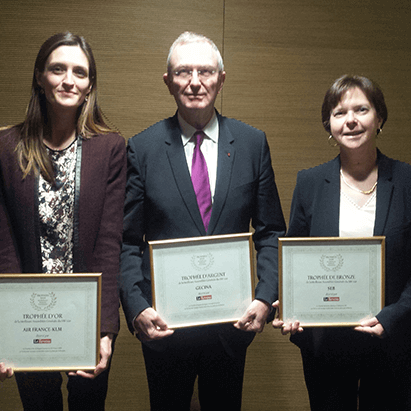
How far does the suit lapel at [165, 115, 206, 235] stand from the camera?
1657 millimetres

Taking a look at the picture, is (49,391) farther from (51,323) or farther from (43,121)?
(43,121)

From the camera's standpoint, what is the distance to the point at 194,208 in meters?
1.66

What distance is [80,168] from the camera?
1604mm

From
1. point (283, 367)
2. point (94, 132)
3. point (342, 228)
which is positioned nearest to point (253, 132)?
point (342, 228)

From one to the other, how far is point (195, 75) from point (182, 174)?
379 mm

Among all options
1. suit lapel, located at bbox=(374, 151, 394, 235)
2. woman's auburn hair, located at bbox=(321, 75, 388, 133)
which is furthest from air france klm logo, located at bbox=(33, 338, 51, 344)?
woman's auburn hair, located at bbox=(321, 75, 388, 133)

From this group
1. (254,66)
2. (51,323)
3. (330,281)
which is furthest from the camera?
(254,66)

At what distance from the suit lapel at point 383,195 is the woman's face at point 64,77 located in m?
1.17

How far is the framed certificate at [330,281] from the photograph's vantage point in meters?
1.57

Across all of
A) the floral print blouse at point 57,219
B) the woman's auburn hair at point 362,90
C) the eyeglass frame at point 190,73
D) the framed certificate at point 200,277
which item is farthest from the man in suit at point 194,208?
the woman's auburn hair at point 362,90

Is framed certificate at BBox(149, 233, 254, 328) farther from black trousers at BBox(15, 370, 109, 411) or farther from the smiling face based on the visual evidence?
the smiling face

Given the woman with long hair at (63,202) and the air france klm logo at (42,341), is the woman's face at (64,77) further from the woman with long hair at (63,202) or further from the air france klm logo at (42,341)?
the air france klm logo at (42,341)

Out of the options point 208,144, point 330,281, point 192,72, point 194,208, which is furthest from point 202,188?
point 330,281

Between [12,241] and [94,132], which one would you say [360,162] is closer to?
[94,132]
